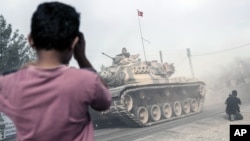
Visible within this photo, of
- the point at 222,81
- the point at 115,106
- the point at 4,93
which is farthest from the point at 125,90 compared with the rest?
the point at 222,81

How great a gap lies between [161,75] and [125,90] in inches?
196

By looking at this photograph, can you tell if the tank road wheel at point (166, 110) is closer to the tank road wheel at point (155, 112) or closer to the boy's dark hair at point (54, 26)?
the tank road wheel at point (155, 112)

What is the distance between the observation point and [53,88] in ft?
5.20

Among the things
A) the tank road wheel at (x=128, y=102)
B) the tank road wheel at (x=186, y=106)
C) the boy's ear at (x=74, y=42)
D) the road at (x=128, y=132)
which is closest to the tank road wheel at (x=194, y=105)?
the tank road wheel at (x=186, y=106)

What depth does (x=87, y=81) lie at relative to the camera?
1598 millimetres

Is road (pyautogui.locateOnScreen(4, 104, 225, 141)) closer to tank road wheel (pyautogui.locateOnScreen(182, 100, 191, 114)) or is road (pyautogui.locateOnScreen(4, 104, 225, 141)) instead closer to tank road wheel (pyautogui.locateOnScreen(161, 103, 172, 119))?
tank road wheel (pyautogui.locateOnScreen(161, 103, 172, 119))

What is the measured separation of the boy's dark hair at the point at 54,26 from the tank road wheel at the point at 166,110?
15.2 metres

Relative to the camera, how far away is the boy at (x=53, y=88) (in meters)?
1.58

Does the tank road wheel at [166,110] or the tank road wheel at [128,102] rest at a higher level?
the tank road wheel at [128,102]

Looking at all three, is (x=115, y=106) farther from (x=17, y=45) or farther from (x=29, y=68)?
(x=17, y=45)

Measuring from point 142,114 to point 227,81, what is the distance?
21441 mm

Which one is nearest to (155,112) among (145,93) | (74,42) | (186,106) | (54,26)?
(145,93)

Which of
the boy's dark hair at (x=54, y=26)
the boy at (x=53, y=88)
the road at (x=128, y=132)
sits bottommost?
the road at (x=128, y=132)

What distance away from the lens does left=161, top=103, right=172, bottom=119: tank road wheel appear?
16612mm
